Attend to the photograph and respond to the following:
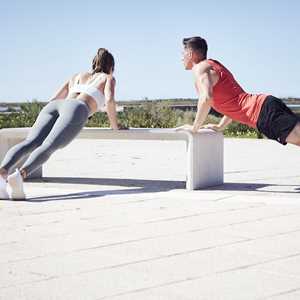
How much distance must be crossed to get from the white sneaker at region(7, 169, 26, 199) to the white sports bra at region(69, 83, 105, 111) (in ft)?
3.59

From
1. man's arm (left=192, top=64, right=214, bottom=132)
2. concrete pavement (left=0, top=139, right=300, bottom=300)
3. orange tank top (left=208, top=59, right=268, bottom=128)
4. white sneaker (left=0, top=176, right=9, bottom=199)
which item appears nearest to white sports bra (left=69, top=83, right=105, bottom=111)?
concrete pavement (left=0, top=139, right=300, bottom=300)

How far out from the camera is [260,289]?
9.85 feet

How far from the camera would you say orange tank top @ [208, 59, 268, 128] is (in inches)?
236

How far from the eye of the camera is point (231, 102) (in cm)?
606

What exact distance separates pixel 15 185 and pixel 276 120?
2216mm

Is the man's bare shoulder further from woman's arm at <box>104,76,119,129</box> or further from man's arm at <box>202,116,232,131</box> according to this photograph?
woman's arm at <box>104,76,119,129</box>

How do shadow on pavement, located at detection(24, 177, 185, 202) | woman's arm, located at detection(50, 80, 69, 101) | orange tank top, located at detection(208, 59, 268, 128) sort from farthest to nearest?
1. woman's arm, located at detection(50, 80, 69, 101)
2. orange tank top, located at detection(208, 59, 268, 128)
3. shadow on pavement, located at detection(24, 177, 185, 202)

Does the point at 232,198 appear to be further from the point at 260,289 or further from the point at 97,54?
the point at 260,289

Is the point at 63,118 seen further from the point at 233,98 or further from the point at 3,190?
the point at 233,98

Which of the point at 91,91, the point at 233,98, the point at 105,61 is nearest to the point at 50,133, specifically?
the point at 91,91

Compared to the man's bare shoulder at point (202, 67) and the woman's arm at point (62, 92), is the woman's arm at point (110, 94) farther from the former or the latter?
the man's bare shoulder at point (202, 67)

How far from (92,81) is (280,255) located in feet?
10.4

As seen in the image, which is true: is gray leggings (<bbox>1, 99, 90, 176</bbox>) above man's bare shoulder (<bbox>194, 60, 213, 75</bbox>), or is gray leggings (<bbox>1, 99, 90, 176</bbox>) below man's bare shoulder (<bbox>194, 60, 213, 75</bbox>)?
below

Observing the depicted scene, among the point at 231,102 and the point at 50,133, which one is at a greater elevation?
the point at 231,102
